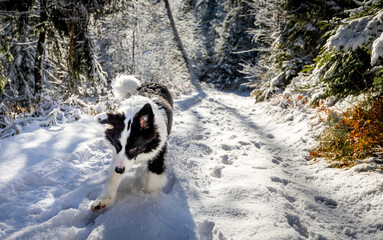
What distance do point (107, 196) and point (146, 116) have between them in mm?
995

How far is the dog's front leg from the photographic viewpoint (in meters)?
2.10

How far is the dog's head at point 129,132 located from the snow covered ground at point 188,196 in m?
0.53

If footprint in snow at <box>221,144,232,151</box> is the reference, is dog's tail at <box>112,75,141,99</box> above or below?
above

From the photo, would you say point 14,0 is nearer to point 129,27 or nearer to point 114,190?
point 114,190

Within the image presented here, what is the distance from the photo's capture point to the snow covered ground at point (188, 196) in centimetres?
185

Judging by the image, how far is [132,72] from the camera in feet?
48.1

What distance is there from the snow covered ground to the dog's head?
53 cm

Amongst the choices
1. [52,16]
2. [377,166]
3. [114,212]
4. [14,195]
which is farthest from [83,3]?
[377,166]

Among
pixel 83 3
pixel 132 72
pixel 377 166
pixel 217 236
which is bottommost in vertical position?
pixel 132 72

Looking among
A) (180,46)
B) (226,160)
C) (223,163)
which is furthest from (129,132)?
(180,46)

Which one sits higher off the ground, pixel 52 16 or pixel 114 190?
pixel 52 16

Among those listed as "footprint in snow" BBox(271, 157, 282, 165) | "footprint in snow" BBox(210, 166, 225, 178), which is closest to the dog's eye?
"footprint in snow" BBox(210, 166, 225, 178)

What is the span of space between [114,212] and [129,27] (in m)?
14.7

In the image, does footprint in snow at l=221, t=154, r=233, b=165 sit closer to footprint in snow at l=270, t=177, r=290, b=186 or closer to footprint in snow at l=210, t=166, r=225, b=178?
footprint in snow at l=210, t=166, r=225, b=178
